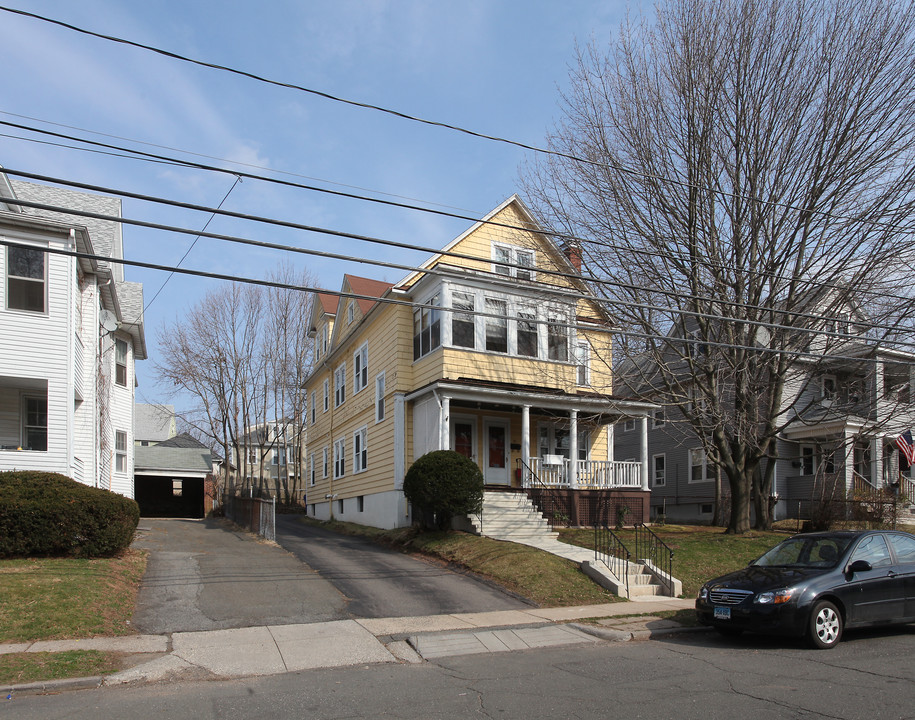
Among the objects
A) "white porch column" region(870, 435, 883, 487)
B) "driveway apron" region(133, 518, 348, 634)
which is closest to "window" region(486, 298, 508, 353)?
"driveway apron" region(133, 518, 348, 634)

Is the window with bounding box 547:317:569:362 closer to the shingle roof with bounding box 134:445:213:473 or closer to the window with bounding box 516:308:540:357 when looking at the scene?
the window with bounding box 516:308:540:357

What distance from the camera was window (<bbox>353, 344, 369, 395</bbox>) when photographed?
86.7ft

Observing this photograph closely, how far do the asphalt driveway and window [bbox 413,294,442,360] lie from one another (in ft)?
19.8

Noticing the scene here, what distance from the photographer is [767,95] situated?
1686cm

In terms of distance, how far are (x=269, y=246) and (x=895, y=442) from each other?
25818mm

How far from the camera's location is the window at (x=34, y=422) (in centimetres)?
1903

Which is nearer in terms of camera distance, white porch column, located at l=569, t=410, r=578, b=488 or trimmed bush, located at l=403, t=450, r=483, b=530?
trimmed bush, located at l=403, t=450, r=483, b=530

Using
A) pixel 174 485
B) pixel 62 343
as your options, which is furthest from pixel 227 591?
pixel 174 485

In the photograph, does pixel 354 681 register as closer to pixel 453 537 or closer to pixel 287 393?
pixel 453 537

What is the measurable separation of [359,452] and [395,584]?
12484mm

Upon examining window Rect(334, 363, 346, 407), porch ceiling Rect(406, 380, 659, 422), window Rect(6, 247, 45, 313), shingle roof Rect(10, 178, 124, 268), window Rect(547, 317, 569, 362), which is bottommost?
porch ceiling Rect(406, 380, 659, 422)

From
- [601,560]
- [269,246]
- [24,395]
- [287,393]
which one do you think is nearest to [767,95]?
[601,560]

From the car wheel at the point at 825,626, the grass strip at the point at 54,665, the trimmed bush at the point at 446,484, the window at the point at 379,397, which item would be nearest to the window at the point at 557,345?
the window at the point at 379,397

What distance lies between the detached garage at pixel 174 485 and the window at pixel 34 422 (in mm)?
18133
